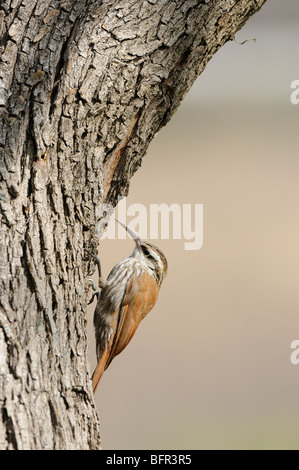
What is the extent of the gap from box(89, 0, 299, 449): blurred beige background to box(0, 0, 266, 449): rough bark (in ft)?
12.2

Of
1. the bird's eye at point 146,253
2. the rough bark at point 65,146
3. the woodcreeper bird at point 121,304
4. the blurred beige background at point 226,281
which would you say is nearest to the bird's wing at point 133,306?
the woodcreeper bird at point 121,304

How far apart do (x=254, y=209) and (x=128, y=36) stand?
645 cm

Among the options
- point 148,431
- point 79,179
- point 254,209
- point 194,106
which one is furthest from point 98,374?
point 194,106

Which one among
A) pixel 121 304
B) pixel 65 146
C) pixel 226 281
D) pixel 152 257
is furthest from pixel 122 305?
pixel 226 281

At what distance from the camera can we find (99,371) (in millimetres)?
3379

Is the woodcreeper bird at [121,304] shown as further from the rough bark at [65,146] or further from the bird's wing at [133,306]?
the rough bark at [65,146]

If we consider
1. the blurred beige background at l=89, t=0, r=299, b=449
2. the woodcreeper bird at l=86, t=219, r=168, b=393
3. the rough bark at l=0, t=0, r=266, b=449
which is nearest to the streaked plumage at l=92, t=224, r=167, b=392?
the woodcreeper bird at l=86, t=219, r=168, b=393

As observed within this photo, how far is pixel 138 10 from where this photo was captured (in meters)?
2.39

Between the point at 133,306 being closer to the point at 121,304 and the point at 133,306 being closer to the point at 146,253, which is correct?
the point at 121,304

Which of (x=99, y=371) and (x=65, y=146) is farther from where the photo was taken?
(x=99, y=371)

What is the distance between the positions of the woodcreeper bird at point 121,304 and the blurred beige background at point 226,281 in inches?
93.9

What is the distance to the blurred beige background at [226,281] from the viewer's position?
6.04m

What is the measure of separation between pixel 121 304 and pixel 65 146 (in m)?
1.49
